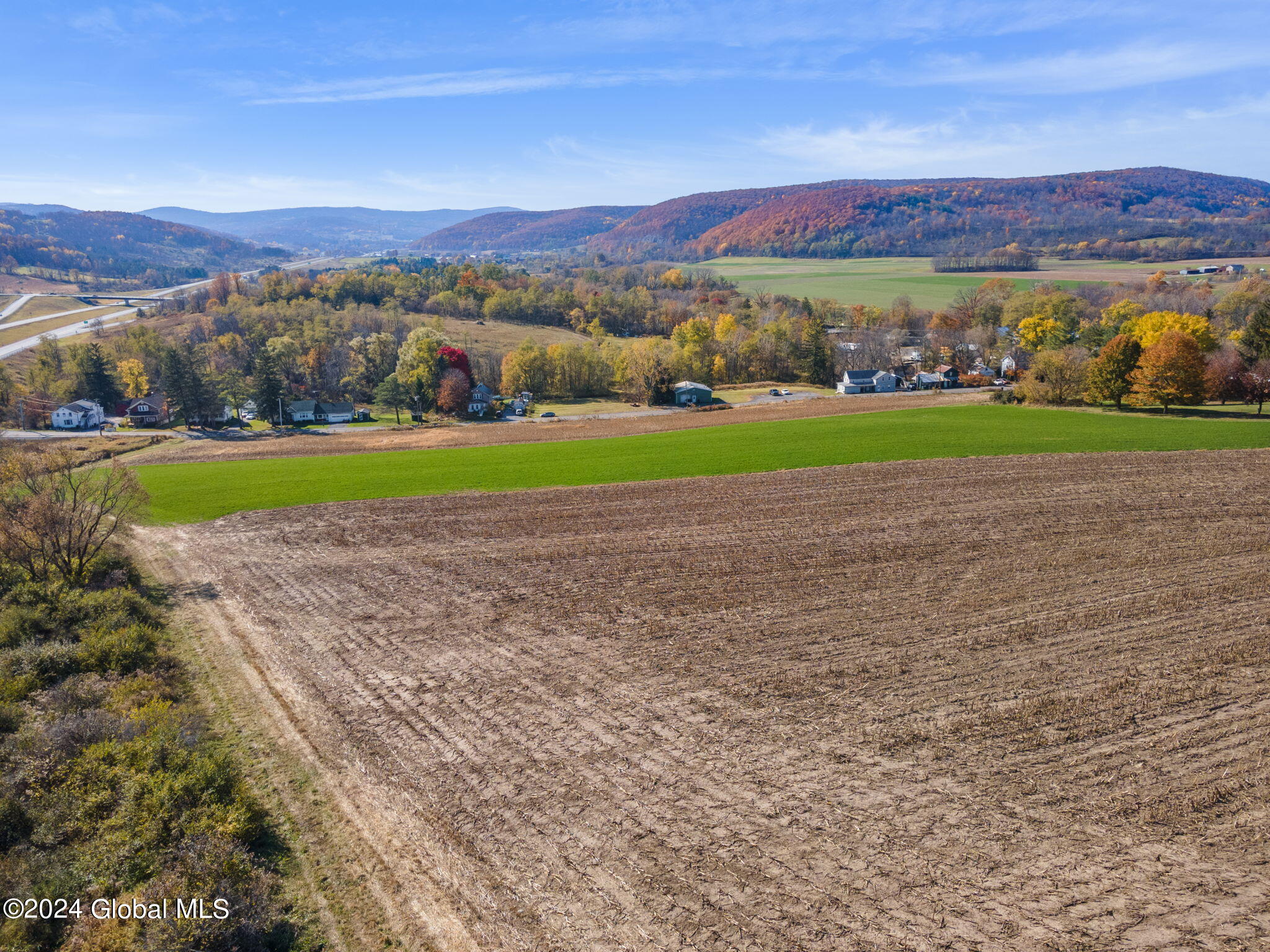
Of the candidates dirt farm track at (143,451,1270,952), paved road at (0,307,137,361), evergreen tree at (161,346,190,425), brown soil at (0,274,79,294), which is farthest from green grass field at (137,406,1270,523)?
brown soil at (0,274,79,294)

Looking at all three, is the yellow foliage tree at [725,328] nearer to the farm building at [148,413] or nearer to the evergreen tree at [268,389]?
the evergreen tree at [268,389]

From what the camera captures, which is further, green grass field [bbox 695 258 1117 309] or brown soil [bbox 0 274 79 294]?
brown soil [bbox 0 274 79 294]

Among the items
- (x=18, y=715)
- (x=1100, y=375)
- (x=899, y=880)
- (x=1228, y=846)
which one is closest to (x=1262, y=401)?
(x=1100, y=375)

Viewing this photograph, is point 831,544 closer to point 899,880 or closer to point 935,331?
point 899,880

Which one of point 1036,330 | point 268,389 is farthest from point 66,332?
point 1036,330

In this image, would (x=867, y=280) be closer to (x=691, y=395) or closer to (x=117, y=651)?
(x=691, y=395)

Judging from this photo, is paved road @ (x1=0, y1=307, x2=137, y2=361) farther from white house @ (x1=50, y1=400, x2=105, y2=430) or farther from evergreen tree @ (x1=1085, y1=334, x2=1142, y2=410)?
evergreen tree @ (x1=1085, y1=334, x2=1142, y2=410)

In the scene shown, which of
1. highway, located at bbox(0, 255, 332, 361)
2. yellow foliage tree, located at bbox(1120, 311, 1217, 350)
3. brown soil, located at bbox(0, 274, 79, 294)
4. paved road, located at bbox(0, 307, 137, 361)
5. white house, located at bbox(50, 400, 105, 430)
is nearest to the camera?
yellow foliage tree, located at bbox(1120, 311, 1217, 350)
